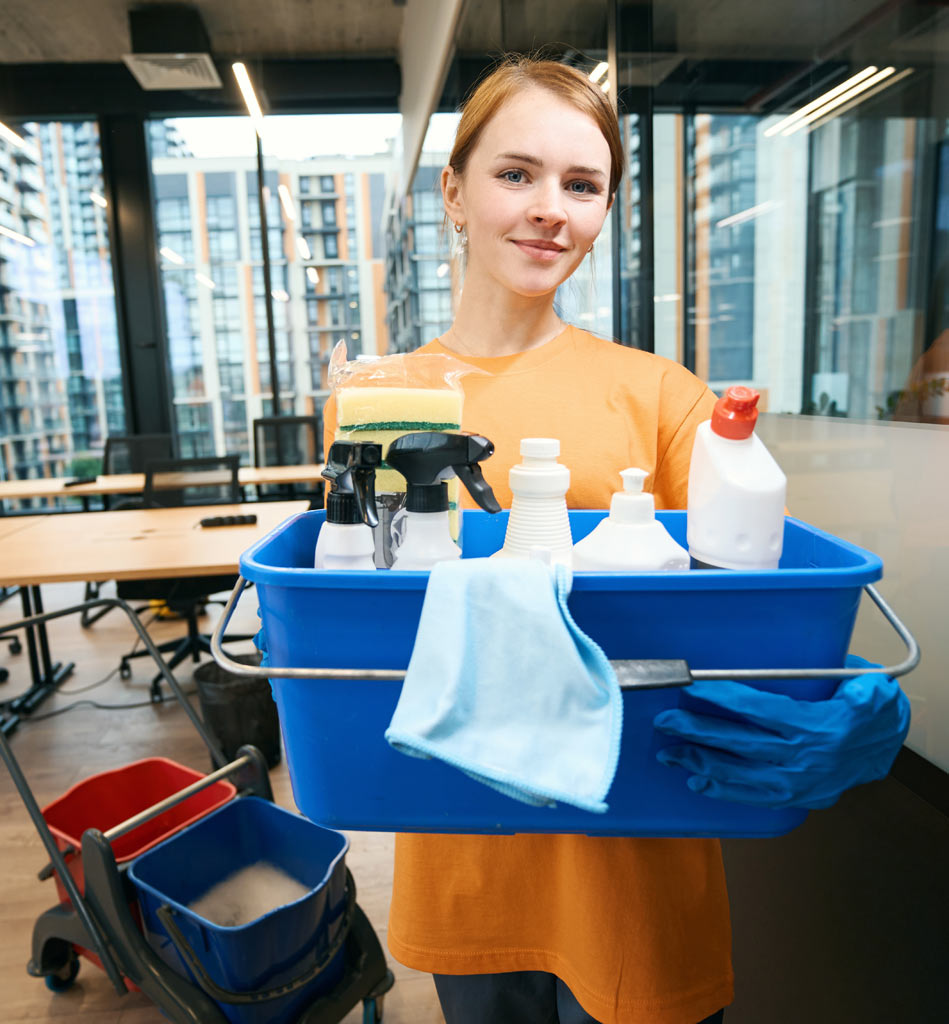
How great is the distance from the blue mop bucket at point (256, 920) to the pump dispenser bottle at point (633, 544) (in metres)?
0.87

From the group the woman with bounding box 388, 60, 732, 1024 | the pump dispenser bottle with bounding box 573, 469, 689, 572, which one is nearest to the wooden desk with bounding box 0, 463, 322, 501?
the woman with bounding box 388, 60, 732, 1024

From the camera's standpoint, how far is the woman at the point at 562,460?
33.4 inches

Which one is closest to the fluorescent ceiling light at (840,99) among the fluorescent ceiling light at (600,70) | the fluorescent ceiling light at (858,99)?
the fluorescent ceiling light at (858,99)

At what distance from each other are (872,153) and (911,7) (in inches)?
5.8

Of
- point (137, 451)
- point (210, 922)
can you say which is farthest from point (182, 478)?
point (210, 922)

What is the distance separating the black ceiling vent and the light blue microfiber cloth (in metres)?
5.57

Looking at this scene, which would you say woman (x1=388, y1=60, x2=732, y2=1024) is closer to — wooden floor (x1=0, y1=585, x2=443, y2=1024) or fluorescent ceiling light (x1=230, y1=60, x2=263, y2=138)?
wooden floor (x1=0, y1=585, x2=443, y2=1024)

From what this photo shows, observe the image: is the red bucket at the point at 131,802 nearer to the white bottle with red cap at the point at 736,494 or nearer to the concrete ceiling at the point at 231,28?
the white bottle with red cap at the point at 736,494

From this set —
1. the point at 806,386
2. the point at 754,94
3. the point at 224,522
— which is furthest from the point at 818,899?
the point at 224,522

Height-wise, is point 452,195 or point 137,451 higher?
point 452,195

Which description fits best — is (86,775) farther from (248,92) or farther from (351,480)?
(248,92)

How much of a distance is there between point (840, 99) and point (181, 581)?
9.77ft

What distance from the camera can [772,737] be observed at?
0.52 metres

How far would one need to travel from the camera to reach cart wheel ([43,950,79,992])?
1.77 meters
